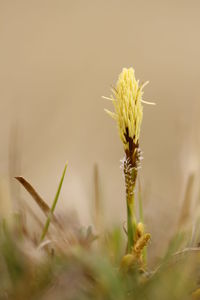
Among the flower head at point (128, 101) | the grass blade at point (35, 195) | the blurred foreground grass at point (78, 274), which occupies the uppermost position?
the flower head at point (128, 101)

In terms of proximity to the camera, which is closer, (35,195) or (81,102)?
(35,195)

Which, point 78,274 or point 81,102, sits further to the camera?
point 81,102

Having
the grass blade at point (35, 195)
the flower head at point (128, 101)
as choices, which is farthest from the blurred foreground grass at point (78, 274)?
the flower head at point (128, 101)

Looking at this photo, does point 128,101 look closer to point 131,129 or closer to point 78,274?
point 131,129

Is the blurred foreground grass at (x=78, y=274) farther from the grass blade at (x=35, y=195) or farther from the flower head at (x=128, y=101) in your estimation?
the flower head at (x=128, y=101)

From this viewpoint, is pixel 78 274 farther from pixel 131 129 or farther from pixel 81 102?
pixel 81 102

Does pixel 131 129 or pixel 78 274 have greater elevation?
pixel 131 129

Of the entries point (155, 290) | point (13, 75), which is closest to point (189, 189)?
point (155, 290)

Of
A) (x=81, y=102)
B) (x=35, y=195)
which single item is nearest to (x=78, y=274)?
(x=35, y=195)

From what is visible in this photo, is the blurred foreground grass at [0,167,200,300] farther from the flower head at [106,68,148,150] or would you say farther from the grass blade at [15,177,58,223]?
the flower head at [106,68,148,150]

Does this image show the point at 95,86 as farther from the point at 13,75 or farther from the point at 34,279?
the point at 34,279

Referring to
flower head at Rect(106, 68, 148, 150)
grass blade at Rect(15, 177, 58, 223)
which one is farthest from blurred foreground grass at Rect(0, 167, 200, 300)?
flower head at Rect(106, 68, 148, 150)
